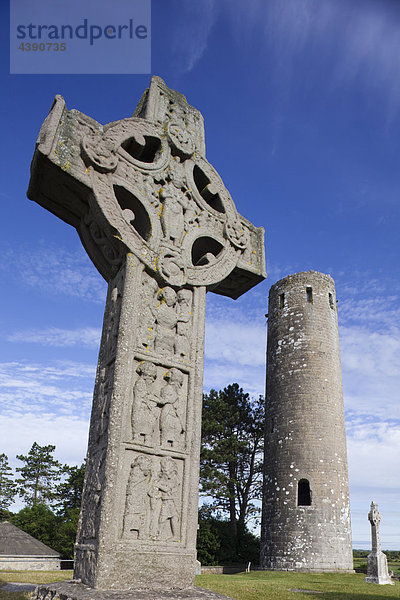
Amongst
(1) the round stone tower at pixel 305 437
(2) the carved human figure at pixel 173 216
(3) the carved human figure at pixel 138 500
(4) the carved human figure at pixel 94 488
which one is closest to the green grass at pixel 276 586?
(4) the carved human figure at pixel 94 488

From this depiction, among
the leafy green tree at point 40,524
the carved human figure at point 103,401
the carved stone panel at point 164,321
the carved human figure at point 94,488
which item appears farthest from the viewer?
the leafy green tree at point 40,524

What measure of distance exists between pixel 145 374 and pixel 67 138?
2.40 m

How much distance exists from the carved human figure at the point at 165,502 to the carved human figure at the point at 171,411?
170mm

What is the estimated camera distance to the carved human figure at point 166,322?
4715 mm

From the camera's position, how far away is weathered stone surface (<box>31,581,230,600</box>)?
3383mm

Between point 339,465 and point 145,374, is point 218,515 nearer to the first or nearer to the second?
point 339,465

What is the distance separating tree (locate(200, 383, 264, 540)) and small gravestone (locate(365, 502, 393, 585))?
34.6ft

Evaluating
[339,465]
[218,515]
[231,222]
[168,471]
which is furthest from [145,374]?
[218,515]

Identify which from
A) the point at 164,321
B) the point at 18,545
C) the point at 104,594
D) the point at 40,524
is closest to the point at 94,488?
the point at 104,594

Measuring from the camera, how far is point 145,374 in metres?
4.47

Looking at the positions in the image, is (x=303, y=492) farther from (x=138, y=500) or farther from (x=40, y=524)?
(x=138, y=500)

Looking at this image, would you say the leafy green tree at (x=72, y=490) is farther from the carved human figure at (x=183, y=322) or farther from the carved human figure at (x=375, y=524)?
the carved human figure at (x=183, y=322)

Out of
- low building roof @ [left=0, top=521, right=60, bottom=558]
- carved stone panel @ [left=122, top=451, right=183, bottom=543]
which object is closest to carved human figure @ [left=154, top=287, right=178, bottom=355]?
carved stone panel @ [left=122, top=451, right=183, bottom=543]

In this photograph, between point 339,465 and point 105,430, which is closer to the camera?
point 105,430
